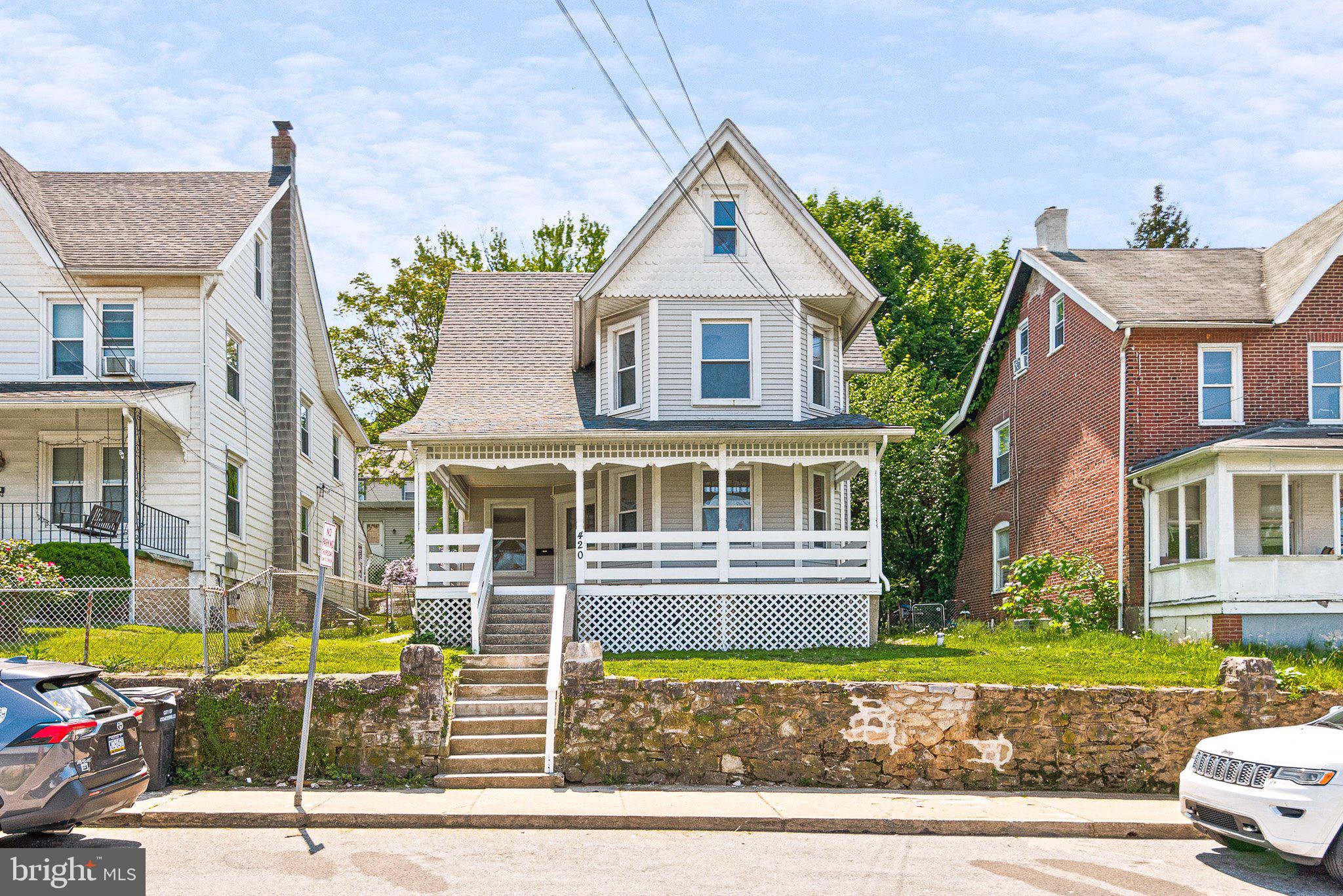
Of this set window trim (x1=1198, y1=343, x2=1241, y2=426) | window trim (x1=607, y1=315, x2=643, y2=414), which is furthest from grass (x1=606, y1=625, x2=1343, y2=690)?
window trim (x1=607, y1=315, x2=643, y2=414)

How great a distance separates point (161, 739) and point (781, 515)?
1146cm

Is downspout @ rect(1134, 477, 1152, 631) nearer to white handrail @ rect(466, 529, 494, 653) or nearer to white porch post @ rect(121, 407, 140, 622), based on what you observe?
white handrail @ rect(466, 529, 494, 653)

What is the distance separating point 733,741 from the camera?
13.4 meters

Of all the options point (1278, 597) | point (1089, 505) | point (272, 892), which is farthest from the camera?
point (1089, 505)

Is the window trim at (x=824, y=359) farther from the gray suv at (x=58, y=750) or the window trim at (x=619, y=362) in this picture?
the gray suv at (x=58, y=750)

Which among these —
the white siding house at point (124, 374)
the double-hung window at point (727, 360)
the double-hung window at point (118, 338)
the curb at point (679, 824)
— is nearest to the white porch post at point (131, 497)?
the white siding house at point (124, 374)

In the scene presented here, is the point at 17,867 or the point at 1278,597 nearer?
the point at 17,867

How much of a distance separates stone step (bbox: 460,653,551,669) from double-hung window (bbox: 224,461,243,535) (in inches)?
364

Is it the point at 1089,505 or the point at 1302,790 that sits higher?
the point at 1089,505

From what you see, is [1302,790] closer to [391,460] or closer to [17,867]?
[17,867]

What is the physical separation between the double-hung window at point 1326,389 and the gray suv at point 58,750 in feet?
66.3

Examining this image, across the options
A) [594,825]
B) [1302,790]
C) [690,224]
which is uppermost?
[690,224]

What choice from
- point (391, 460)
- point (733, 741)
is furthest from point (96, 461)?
point (391, 460)

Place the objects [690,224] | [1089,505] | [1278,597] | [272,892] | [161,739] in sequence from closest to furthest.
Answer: [272,892]
[161,739]
[1278,597]
[690,224]
[1089,505]
